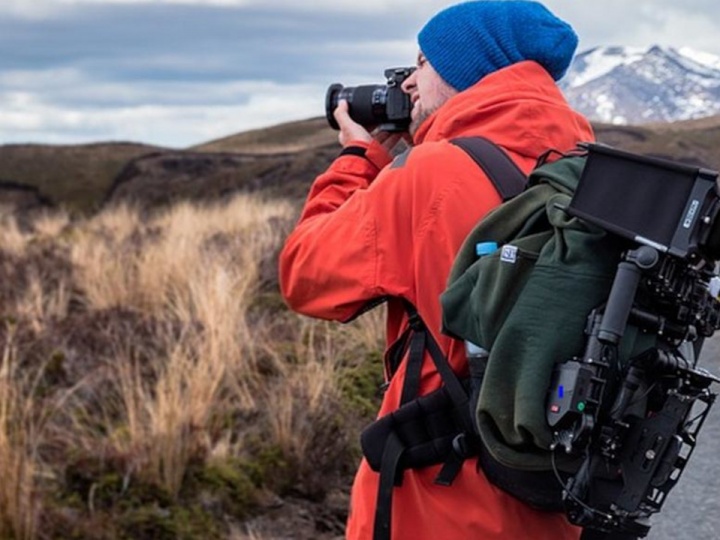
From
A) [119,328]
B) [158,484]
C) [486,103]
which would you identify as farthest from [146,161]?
[486,103]

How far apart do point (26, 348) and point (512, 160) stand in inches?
257

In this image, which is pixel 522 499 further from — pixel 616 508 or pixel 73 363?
pixel 73 363

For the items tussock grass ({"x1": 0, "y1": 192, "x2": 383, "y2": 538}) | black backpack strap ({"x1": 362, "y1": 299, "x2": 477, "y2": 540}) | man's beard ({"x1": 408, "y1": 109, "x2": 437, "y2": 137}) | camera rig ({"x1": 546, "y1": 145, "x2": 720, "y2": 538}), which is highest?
man's beard ({"x1": 408, "y1": 109, "x2": 437, "y2": 137})

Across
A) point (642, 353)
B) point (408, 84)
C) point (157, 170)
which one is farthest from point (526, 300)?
point (157, 170)

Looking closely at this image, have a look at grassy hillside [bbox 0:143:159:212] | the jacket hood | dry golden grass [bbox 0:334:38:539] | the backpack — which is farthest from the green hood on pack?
grassy hillside [bbox 0:143:159:212]

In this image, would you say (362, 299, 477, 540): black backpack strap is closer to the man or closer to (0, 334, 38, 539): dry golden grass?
the man

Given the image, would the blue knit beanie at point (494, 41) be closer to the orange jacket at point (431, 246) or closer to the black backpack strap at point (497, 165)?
the orange jacket at point (431, 246)

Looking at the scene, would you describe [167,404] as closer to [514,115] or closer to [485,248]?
[514,115]

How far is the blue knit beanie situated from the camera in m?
2.96

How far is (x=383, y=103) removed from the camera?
3.30 m

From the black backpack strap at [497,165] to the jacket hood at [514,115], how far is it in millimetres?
45

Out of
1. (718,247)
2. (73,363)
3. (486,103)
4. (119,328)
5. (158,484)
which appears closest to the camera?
(718,247)

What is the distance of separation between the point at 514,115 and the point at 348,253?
46 cm

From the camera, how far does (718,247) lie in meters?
2.34
